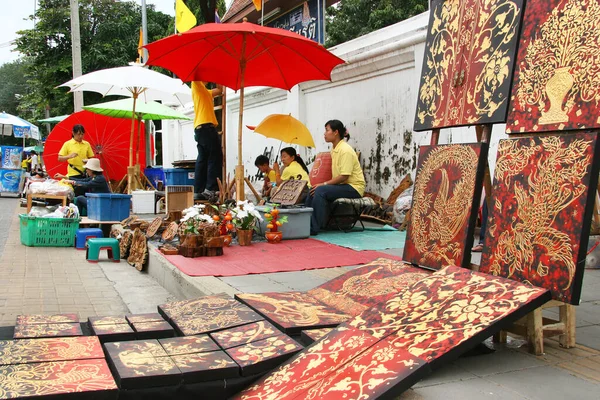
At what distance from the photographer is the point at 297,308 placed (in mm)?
3279

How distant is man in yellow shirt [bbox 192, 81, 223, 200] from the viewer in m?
8.52

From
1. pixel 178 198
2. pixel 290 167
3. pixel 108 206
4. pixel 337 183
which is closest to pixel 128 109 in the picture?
pixel 108 206

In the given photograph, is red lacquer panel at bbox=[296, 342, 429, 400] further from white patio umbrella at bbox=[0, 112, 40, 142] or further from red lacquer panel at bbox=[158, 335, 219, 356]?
white patio umbrella at bbox=[0, 112, 40, 142]

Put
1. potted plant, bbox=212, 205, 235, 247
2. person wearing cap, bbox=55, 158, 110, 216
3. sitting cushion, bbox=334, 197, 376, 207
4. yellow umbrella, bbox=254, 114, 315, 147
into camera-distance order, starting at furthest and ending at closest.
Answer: person wearing cap, bbox=55, 158, 110, 216
yellow umbrella, bbox=254, 114, 315, 147
sitting cushion, bbox=334, 197, 376, 207
potted plant, bbox=212, 205, 235, 247

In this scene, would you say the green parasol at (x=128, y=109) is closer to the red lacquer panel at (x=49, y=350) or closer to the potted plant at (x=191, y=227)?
the potted plant at (x=191, y=227)

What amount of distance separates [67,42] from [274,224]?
62.8ft

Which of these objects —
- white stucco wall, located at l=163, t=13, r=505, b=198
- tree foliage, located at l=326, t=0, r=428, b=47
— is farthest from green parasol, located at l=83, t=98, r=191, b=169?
tree foliage, located at l=326, t=0, r=428, b=47

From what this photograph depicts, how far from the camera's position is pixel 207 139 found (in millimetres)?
8625

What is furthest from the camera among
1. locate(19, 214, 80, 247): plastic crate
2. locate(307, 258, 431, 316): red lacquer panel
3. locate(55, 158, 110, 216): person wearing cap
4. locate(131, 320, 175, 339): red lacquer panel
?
locate(55, 158, 110, 216): person wearing cap

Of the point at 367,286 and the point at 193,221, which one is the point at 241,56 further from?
the point at 367,286

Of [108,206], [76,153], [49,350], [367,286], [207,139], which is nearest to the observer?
[49,350]

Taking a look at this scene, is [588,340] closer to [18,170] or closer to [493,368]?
[493,368]

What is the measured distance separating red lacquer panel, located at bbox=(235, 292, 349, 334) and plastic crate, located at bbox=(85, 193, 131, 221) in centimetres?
557

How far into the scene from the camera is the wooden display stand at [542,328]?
2.63 metres
